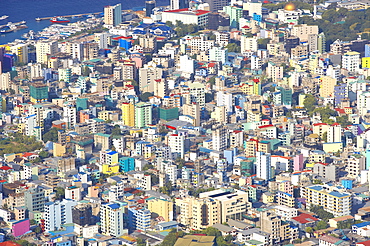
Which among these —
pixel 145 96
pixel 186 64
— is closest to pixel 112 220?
pixel 145 96

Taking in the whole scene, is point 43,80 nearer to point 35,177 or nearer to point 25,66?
point 25,66

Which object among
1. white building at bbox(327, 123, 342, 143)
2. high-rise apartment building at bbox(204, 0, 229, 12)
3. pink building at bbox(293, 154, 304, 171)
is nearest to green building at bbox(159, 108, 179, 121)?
white building at bbox(327, 123, 342, 143)

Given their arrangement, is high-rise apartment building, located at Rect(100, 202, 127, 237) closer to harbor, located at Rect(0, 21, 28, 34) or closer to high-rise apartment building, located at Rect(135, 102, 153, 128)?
high-rise apartment building, located at Rect(135, 102, 153, 128)

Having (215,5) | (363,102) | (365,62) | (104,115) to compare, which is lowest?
(104,115)

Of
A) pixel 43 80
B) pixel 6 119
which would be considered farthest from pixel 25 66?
pixel 6 119

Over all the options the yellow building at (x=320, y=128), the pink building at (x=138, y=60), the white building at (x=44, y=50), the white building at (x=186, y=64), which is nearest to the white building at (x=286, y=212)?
the yellow building at (x=320, y=128)

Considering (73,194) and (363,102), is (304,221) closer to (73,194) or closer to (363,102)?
(73,194)
